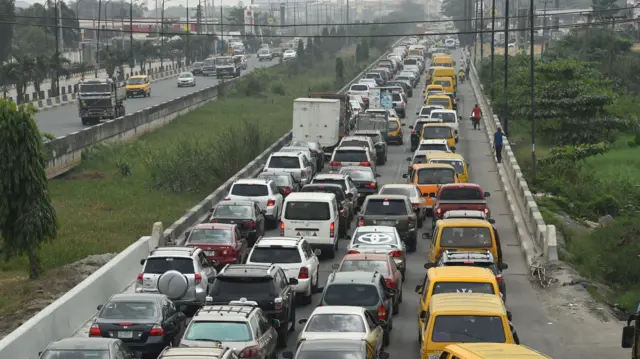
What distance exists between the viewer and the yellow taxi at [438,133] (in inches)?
2042

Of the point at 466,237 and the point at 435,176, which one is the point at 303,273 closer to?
the point at 466,237

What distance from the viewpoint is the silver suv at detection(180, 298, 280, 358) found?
18.2m

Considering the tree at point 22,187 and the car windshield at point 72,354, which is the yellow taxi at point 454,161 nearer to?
the tree at point 22,187

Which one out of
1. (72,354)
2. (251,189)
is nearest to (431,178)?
(251,189)

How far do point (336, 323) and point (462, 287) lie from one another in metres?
2.81

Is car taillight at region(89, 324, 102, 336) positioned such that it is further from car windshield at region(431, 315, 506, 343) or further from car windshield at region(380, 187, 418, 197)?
car windshield at region(380, 187, 418, 197)

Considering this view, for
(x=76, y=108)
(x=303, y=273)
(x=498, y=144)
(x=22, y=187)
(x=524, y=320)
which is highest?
(x=22, y=187)

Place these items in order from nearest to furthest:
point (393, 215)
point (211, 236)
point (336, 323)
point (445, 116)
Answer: point (336, 323) < point (211, 236) < point (393, 215) < point (445, 116)

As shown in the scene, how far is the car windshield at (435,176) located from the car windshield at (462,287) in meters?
16.1

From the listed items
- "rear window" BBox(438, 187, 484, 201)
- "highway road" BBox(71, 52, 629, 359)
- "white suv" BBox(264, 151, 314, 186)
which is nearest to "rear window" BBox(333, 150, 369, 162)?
Answer: "white suv" BBox(264, 151, 314, 186)

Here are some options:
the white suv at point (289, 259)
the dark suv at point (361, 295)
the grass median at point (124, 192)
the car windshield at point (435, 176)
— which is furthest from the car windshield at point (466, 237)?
the car windshield at point (435, 176)

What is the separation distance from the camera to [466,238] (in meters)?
26.9

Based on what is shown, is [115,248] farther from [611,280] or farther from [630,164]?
[630,164]

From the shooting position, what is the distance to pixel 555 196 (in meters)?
46.4
